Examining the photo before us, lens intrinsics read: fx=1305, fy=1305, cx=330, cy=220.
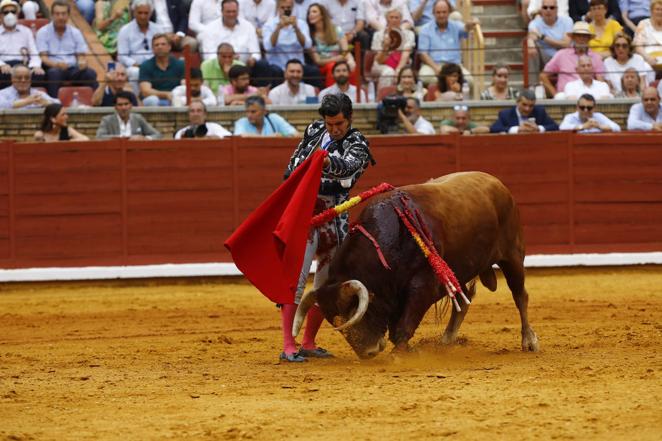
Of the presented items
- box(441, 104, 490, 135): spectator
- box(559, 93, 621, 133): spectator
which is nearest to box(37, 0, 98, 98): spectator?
box(441, 104, 490, 135): spectator

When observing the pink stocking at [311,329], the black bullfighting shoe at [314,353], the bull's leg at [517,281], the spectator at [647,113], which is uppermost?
the spectator at [647,113]

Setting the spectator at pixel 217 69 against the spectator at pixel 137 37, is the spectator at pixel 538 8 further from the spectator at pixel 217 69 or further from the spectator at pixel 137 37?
the spectator at pixel 137 37

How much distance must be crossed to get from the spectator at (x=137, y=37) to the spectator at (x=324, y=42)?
1595 millimetres

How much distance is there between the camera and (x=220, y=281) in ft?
39.5

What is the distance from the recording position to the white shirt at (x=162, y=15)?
13727mm

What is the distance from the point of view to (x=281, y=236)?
21.7 feet

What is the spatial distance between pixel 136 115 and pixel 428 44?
3266mm

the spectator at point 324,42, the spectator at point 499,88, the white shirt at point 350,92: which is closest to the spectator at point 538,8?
the spectator at point 499,88

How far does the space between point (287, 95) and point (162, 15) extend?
1.79 meters

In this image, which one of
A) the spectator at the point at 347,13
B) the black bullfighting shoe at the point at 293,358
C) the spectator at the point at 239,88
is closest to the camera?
the black bullfighting shoe at the point at 293,358

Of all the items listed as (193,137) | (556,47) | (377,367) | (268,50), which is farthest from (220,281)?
(377,367)

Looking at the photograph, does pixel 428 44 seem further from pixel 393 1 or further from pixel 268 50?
pixel 268 50

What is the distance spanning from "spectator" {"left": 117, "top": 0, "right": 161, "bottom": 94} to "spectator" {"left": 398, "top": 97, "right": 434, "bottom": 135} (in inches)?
108

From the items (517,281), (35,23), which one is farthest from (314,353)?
(35,23)
